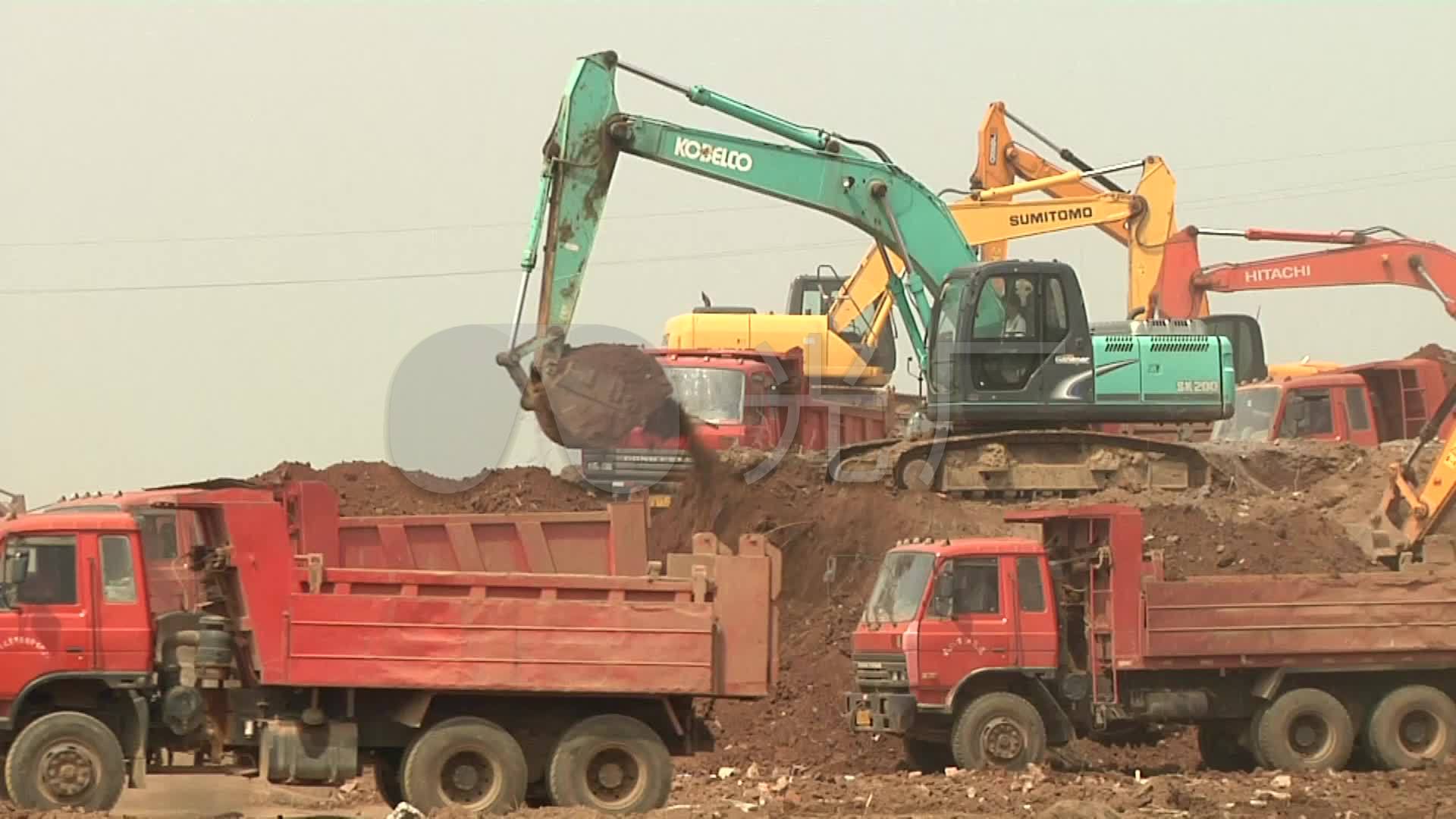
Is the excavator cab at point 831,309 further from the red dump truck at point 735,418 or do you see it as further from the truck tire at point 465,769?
the truck tire at point 465,769

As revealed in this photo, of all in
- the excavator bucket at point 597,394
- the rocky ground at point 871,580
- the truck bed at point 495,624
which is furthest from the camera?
the excavator bucket at point 597,394

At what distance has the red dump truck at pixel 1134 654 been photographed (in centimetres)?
1950

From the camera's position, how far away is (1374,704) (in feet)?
66.3

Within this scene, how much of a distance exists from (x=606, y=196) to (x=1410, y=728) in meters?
10.6

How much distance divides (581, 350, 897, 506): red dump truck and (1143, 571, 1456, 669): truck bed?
7934 millimetres

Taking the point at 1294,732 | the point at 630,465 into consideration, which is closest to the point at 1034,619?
the point at 1294,732

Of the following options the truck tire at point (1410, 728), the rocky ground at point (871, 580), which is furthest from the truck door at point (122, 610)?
the truck tire at point (1410, 728)

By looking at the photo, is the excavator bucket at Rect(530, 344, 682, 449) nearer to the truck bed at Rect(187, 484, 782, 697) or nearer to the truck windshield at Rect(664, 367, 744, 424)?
the truck windshield at Rect(664, 367, 744, 424)

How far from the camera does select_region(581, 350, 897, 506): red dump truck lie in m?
25.8

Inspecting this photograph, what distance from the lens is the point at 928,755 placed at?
20609mm

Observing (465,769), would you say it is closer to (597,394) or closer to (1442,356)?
(597,394)

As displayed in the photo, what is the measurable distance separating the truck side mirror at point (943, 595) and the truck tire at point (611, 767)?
464 centimetres

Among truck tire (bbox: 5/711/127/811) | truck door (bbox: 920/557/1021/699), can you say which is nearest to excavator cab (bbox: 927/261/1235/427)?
truck door (bbox: 920/557/1021/699)

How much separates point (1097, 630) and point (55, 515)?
9.57 m
